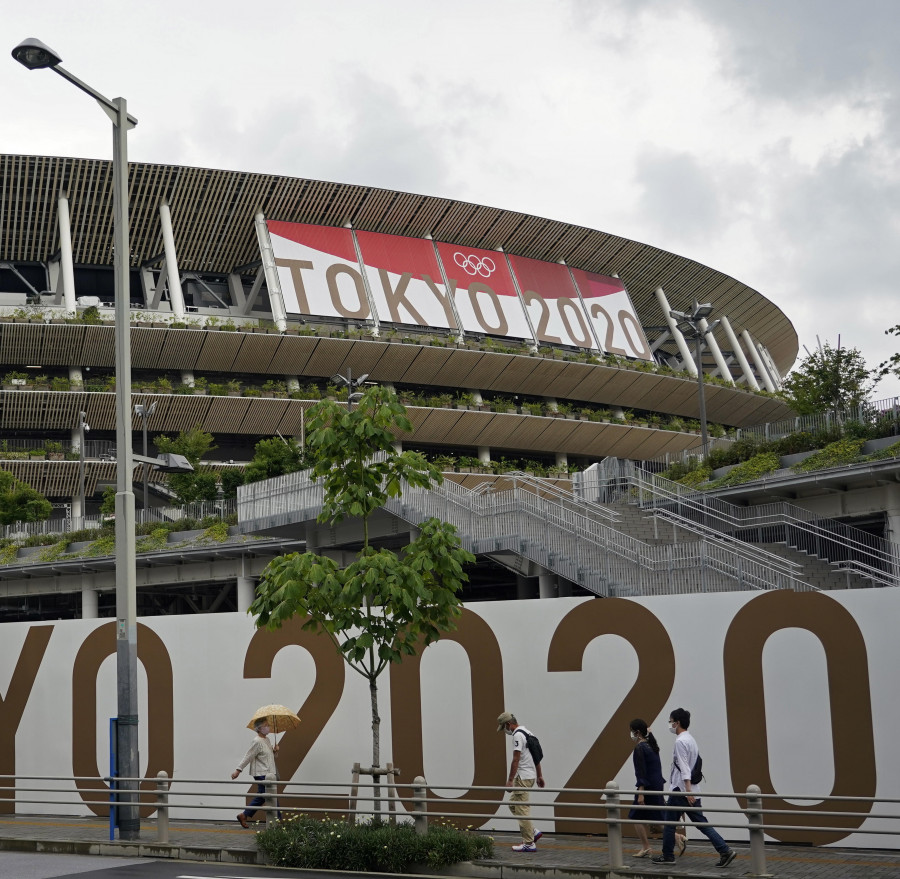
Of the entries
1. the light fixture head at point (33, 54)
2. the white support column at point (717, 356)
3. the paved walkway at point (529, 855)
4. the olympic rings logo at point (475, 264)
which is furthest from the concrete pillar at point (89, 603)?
the white support column at point (717, 356)

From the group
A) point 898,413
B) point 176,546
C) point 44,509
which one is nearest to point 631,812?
point 898,413

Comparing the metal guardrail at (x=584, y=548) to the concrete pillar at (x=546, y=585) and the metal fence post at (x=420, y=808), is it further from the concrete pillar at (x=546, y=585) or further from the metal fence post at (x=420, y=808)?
the metal fence post at (x=420, y=808)

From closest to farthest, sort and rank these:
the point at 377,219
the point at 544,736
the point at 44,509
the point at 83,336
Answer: the point at 544,736 → the point at 44,509 → the point at 83,336 → the point at 377,219

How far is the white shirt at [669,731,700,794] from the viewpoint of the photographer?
1309 cm

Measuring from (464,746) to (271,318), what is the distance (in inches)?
2203

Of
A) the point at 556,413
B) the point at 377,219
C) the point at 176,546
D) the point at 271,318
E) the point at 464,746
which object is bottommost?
the point at 464,746

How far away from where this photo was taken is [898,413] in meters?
36.1

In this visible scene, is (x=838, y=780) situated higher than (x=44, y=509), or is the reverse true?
(x=44, y=509)

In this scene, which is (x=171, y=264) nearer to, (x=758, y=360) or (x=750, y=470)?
A: (x=750, y=470)

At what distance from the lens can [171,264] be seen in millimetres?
65688

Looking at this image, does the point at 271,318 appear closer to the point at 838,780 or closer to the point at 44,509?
the point at 44,509

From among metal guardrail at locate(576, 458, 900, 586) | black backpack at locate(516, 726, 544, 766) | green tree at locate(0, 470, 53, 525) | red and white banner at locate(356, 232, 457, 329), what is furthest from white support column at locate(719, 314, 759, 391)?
black backpack at locate(516, 726, 544, 766)

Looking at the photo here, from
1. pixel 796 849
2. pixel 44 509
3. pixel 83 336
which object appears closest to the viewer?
pixel 796 849

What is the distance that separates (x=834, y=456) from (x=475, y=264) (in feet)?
132
